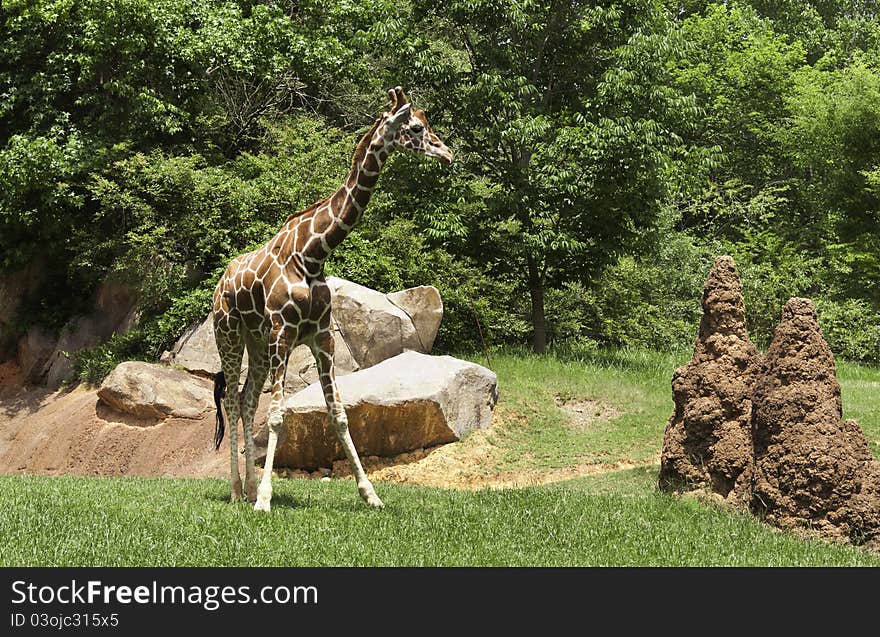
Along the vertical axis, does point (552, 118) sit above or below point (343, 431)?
above

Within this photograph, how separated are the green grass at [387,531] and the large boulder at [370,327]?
6940 mm

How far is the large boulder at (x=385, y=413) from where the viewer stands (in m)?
14.8

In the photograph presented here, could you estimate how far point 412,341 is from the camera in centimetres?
1806

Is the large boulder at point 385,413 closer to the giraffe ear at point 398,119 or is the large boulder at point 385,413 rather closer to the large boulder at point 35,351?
the giraffe ear at point 398,119

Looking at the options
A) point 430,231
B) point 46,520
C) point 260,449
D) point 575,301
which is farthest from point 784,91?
point 46,520

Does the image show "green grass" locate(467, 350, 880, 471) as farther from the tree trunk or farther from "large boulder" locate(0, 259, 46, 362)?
"large boulder" locate(0, 259, 46, 362)

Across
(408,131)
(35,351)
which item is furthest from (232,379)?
(35,351)

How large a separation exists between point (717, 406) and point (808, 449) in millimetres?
1391

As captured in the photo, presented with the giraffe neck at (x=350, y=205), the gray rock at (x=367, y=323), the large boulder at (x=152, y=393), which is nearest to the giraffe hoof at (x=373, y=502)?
the giraffe neck at (x=350, y=205)

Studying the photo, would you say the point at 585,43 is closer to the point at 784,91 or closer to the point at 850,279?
the point at 850,279

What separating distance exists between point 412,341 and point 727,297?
834 cm

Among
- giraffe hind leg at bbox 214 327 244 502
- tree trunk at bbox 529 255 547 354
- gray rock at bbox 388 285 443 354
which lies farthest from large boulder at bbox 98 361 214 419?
giraffe hind leg at bbox 214 327 244 502

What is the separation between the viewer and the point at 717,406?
399 inches

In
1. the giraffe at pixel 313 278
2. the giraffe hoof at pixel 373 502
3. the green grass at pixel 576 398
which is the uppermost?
the giraffe at pixel 313 278
